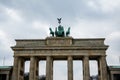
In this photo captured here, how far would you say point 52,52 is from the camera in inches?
2066

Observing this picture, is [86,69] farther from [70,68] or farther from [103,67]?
[103,67]

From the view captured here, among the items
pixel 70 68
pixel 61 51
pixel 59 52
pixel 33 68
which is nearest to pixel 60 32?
pixel 61 51

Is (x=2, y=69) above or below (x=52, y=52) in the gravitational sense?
below

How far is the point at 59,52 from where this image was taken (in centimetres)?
5231

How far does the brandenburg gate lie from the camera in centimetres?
5172

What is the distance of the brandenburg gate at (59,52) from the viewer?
5172cm

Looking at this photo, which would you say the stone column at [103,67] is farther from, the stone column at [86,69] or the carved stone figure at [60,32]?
the carved stone figure at [60,32]

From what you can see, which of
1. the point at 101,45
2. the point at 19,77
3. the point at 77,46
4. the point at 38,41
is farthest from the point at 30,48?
the point at 101,45

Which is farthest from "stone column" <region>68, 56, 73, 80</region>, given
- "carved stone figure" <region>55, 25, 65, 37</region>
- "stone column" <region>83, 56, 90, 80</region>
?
"carved stone figure" <region>55, 25, 65, 37</region>

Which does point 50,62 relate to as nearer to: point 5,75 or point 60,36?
point 60,36

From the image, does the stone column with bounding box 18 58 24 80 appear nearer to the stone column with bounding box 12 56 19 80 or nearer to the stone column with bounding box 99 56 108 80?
the stone column with bounding box 12 56 19 80

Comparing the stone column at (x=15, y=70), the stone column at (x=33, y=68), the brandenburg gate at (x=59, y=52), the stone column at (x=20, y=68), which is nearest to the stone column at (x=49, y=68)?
the brandenburg gate at (x=59, y=52)

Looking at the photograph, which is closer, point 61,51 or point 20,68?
point 61,51

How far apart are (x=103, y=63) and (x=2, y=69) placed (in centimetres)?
2326
